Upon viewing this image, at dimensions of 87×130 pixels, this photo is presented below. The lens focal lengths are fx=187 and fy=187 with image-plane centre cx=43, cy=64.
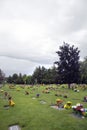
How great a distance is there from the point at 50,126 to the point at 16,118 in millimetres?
5076

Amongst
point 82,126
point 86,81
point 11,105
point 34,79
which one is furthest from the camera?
point 34,79

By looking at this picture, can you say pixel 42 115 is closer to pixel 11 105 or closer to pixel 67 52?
pixel 11 105

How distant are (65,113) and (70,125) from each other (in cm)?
469

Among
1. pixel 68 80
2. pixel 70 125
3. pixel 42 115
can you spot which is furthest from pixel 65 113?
pixel 68 80

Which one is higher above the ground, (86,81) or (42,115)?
(86,81)

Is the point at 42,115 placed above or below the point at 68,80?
below

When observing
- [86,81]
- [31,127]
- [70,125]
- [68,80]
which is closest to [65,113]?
[70,125]

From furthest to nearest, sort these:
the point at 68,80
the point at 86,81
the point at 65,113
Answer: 1. the point at 86,81
2. the point at 68,80
3. the point at 65,113

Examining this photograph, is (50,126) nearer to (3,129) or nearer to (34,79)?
(3,129)

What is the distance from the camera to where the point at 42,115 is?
2328 centimetres

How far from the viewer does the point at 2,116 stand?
78.0 feet

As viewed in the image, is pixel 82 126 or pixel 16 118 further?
pixel 16 118

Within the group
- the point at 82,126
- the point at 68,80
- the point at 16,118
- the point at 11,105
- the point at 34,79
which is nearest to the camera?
the point at 82,126

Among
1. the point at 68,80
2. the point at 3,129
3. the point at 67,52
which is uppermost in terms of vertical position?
the point at 67,52
